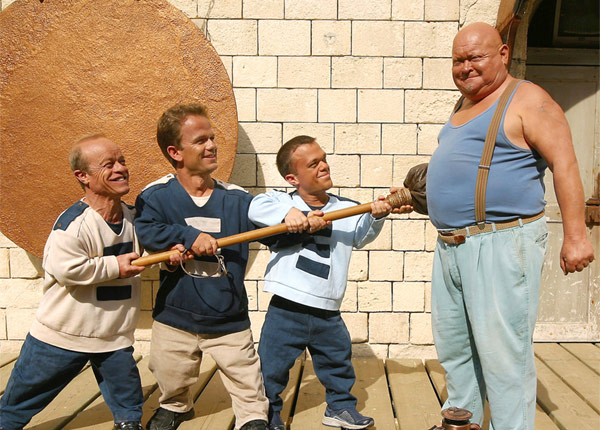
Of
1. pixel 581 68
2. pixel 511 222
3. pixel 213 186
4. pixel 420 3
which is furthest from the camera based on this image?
pixel 581 68

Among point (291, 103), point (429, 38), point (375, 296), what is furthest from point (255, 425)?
point (429, 38)

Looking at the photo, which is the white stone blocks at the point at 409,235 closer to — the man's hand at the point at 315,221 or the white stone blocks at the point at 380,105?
the white stone blocks at the point at 380,105

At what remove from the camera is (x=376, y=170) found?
4.35m

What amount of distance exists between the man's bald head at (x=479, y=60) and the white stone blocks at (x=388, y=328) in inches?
84.8

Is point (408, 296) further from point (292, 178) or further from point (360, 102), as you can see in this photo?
point (292, 178)

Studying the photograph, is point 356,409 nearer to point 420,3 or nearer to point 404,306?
point 404,306

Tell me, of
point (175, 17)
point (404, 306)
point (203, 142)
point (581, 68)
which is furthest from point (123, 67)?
point (581, 68)

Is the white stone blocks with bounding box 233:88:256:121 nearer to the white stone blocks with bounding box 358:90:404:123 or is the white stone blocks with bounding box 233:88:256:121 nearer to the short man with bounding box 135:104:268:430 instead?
the white stone blocks with bounding box 358:90:404:123

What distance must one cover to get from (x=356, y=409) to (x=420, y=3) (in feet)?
8.68

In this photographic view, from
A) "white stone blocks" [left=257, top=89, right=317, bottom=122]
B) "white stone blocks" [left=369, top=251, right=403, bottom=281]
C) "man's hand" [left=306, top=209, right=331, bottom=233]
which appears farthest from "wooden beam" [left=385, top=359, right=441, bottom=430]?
"white stone blocks" [left=257, top=89, right=317, bottom=122]

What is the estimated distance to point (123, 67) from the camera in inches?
160

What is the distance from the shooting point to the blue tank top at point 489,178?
246 cm

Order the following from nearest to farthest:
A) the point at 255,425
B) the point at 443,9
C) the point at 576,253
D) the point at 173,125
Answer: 1. the point at 576,253
2. the point at 255,425
3. the point at 173,125
4. the point at 443,9

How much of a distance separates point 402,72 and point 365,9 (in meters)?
0.48
